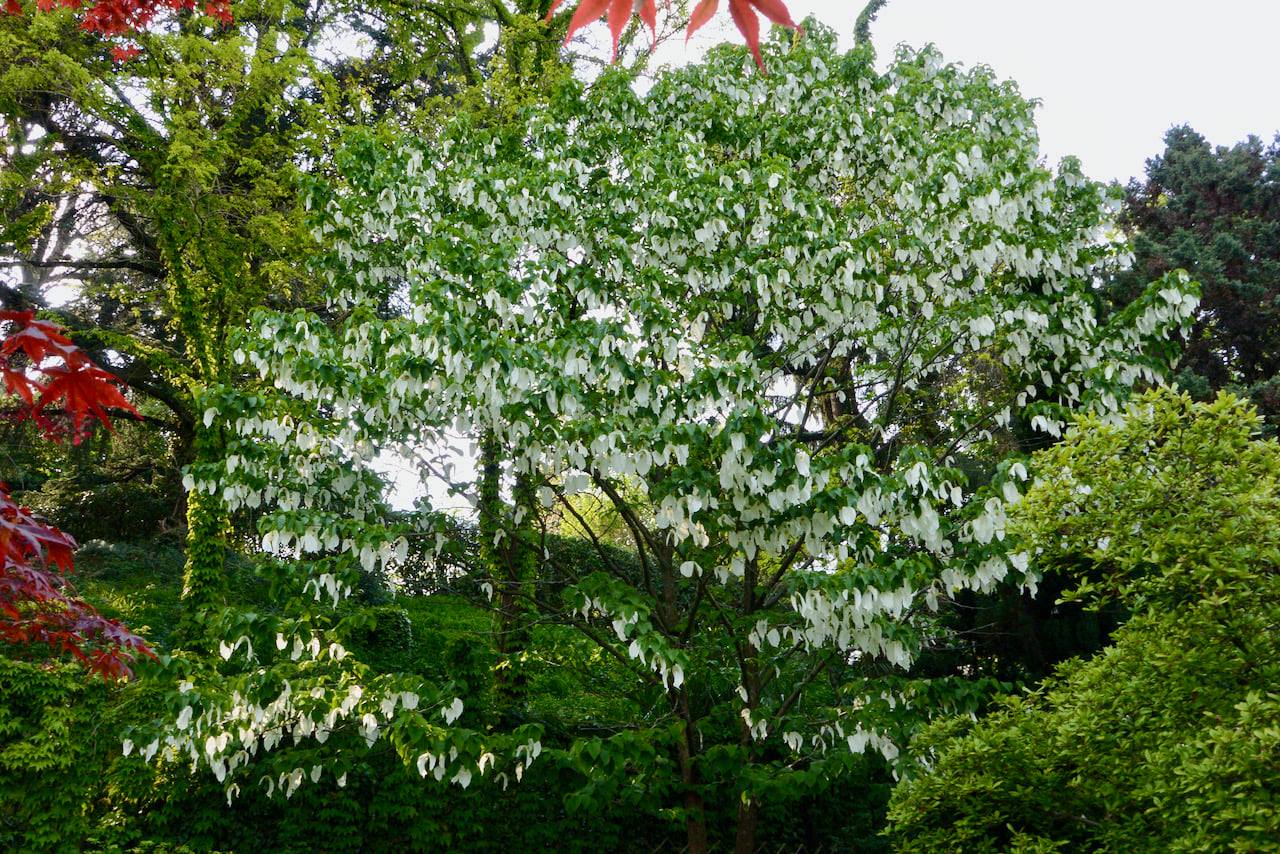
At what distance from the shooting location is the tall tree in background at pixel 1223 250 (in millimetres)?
15016

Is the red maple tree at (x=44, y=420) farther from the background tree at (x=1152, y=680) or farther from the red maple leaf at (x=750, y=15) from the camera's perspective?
the background tree at (x=1152, y=680)

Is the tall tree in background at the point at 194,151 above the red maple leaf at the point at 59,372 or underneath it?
above

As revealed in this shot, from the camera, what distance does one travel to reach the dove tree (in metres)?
5.79

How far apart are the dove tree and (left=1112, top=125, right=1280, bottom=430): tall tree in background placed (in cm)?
806

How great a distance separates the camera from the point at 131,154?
12.4 meters

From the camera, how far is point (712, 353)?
651cm

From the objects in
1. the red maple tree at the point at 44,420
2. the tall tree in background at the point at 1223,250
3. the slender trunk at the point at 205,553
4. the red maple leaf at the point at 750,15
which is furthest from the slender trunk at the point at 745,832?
the tall tree in background at the point at 1223,250

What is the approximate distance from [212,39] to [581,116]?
29.7 feet

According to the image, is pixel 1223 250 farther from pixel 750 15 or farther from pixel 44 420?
pixel 44 420

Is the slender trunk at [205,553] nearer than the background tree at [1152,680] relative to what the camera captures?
No

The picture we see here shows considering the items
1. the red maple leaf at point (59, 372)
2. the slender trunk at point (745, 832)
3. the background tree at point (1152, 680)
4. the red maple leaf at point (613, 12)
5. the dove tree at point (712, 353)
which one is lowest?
the slender trunk at point (745, 832)

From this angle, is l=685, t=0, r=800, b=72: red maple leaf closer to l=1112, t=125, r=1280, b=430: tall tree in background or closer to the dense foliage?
the dense foliage

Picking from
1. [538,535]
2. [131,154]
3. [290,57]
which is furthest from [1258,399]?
[131,154]

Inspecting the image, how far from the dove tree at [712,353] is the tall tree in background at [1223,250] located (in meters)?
8.06
